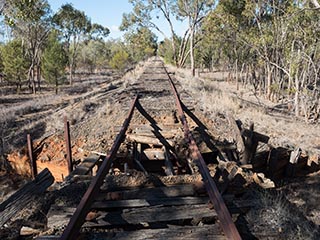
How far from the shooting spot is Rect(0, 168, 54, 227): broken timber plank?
11.7 feet

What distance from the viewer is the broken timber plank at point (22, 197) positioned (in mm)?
3555

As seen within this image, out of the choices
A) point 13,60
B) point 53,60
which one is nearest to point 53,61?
point 53,60

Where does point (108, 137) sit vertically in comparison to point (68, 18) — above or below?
below

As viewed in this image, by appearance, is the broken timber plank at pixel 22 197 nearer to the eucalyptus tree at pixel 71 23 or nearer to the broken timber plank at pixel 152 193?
the broken timber plank at pixel 152 193

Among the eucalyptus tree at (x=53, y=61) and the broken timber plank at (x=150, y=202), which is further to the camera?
the eucalyptus tree at (x=53, y=61)

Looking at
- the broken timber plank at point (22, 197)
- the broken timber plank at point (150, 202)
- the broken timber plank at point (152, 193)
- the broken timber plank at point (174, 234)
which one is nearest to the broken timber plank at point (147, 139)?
the broken timber plank at point (22, 197)

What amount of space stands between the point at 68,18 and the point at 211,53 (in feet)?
87.0

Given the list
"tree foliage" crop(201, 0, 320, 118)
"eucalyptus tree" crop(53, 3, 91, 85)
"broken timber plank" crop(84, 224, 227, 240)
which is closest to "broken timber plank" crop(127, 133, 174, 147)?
"broken timber plank" crop(84, 224, 227, 240)

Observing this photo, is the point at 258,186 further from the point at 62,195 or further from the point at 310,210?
the point at 310,210

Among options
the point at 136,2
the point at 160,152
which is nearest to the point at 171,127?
the point at 160,152

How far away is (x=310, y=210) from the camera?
246 inches

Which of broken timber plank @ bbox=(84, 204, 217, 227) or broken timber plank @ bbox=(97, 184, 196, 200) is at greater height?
broken timber plank @ bbox=(97, 184, 196, 200)

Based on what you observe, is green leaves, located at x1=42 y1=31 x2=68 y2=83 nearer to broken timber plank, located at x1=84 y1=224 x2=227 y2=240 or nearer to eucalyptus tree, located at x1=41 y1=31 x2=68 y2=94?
eucalyptus tree, located at x1=41 y1=31 x2=68 y2=94

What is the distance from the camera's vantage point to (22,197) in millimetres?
3787
